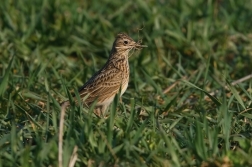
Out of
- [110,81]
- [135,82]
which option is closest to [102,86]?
[110,81]

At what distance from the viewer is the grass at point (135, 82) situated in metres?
5.91

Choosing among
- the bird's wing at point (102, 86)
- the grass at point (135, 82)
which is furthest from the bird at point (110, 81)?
the grass at point (135, 82)

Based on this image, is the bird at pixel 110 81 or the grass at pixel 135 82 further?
the bird at pixel 110 81

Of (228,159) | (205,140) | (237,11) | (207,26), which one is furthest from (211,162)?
(237,11)

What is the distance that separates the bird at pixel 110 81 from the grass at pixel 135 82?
268 millimetres

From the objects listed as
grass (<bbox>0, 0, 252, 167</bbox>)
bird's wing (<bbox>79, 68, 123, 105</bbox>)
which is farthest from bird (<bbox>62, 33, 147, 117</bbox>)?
grass (<bbox>0, 0, 252, 167</bbox>)

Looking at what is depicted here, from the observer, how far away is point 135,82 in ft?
29.1

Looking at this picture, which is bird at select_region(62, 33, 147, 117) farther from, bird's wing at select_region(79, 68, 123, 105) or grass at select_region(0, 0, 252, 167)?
grass at select_region(0, 0, 252, 167)

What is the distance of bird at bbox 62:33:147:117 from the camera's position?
7.94 meters

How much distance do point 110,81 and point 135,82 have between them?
2.72ft

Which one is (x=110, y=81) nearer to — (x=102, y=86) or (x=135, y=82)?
(x=102, y=86)

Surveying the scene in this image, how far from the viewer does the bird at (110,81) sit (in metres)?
7.94

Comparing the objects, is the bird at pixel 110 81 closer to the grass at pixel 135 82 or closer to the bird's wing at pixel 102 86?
the bird's wing at pixel 102 86

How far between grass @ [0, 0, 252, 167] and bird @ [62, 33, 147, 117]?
0.27 m
